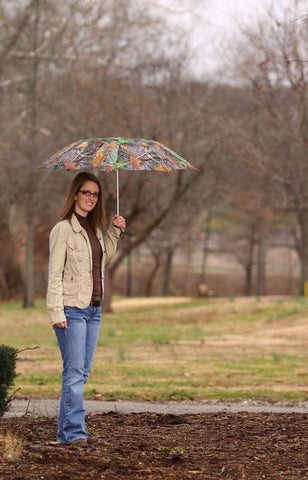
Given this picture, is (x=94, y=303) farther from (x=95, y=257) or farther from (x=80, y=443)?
(x=80, y=443)

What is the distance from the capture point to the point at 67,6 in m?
25.1

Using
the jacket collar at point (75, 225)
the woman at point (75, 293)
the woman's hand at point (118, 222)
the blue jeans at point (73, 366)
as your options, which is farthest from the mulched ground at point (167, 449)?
the woman's hand at point (118, 222)

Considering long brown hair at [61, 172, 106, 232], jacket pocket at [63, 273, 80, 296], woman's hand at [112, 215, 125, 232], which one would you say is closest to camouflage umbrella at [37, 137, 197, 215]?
long brown hair at [61, 172, 106, 232]

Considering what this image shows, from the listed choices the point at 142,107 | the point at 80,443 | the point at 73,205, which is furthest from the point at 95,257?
the point at 142,107

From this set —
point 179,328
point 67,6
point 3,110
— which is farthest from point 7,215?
point 179,328

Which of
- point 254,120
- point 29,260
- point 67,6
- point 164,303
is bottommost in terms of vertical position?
point 164,303

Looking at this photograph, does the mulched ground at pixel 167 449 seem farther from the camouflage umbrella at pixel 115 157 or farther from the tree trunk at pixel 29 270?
the tree trunk at pixel 29 270

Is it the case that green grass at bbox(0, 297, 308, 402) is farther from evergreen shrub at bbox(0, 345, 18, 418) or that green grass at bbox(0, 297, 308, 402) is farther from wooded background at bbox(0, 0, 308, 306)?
wooded background at bbox(0, 0, 308, 306)

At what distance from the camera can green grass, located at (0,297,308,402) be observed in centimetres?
966

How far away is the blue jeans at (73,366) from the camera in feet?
17.1

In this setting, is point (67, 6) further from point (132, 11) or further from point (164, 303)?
point (164, 303)

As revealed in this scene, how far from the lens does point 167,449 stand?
5.34 metres

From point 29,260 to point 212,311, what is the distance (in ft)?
31.8

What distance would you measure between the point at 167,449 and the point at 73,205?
2.04m
